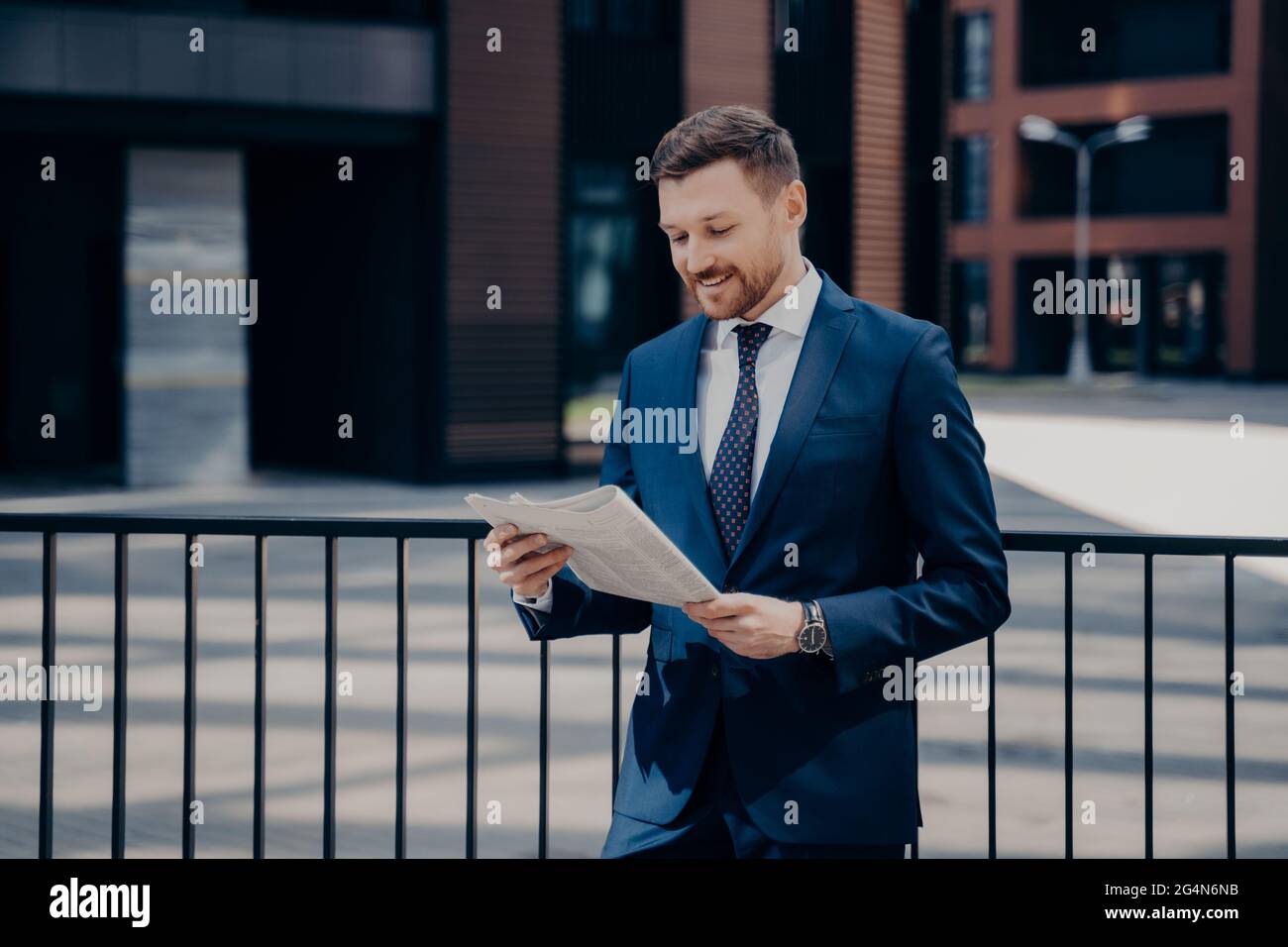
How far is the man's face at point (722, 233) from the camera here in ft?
8.70

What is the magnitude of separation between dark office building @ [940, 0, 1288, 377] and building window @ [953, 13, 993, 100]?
7cm

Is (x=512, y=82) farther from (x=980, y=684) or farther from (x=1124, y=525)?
(x=980, y=684)

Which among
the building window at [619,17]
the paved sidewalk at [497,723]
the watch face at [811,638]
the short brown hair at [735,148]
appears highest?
the building window at [619,17]

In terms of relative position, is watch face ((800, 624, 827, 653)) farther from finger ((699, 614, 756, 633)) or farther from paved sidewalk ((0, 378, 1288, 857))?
paved sidewalk ((0, 378, 1288, 857))

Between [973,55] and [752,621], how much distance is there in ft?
184

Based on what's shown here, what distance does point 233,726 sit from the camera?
8.14m

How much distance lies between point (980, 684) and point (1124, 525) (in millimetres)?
7048

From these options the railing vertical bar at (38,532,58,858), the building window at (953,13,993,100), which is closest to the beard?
the railing vertical bar at (38,532,58,858)

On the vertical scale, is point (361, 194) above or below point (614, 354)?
above

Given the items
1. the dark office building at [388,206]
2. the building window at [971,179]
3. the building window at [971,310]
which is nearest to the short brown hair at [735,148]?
the dark office building at [388,206]

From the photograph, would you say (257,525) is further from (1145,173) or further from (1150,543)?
(1145,173)

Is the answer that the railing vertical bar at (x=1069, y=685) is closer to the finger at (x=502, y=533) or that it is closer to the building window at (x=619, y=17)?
the finger at (x=502, y=533)

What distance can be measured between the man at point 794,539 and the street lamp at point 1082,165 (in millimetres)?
48628
